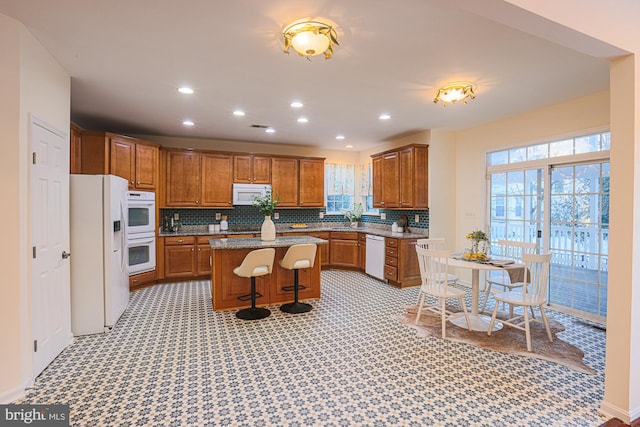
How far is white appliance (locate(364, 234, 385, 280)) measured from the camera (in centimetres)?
564

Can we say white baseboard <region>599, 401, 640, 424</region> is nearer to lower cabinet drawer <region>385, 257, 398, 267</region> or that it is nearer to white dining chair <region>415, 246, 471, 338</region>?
white dining chair <region>415, 246, 471, 338</region>

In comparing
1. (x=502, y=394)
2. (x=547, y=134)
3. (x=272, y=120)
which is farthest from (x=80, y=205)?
(x=547, y=134)

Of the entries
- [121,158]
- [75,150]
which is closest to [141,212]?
[121,158]

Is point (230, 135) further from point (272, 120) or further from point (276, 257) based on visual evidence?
point (276, 257)

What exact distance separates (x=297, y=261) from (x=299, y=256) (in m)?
0.08

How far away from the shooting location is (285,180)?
6574 mm

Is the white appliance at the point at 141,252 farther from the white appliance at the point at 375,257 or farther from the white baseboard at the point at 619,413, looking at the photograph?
the white baseboard at the point at 619,413

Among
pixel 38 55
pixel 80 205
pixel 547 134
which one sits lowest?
pixel 80 205

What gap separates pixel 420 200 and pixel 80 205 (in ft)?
15.7

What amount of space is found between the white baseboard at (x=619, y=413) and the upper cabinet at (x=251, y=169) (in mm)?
5624

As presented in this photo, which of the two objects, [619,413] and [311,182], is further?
[311,182]

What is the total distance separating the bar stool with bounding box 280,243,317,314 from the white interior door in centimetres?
225

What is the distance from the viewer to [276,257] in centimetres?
433

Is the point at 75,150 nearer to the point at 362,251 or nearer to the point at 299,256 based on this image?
the point at 299,256
